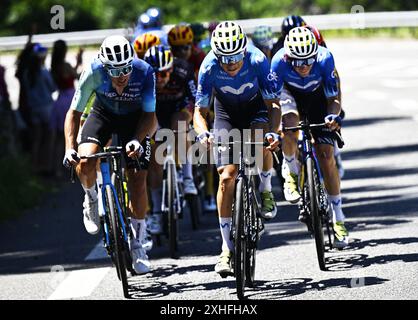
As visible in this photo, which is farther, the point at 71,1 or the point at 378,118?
the point at 71,1

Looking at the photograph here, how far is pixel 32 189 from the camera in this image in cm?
1630

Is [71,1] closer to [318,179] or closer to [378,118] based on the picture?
[378,118]

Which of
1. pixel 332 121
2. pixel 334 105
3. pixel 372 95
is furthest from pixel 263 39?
pixel 372 95

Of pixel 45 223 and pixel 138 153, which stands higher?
pixel 138 153

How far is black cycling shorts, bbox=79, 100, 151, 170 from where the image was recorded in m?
10.5

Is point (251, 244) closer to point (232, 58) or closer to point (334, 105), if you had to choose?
point (232, 58)

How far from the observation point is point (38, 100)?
17.5 metres

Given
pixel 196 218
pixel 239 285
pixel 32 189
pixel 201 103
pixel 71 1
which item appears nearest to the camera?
pixel 239 285

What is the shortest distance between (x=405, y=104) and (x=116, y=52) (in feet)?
49.5

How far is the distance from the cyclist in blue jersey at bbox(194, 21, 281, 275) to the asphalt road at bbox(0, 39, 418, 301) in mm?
666

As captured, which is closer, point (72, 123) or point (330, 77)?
point (72, 123)

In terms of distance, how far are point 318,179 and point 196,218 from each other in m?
2.70
